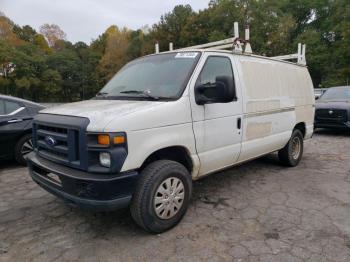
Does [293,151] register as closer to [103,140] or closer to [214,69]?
[214,69]

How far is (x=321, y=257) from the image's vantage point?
2809 mm

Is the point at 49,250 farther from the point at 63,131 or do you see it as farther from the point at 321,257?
the point at 321,257

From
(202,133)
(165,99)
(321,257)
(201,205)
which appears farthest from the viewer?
(201,205)

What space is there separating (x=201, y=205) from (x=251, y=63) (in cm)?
230

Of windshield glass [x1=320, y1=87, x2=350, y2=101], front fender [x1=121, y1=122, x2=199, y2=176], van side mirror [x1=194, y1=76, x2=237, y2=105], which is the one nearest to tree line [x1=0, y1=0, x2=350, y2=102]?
windshield glass [x1=320, y1=87, x2=350, y2=101]

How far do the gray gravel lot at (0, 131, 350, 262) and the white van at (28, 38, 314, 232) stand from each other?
36 cm

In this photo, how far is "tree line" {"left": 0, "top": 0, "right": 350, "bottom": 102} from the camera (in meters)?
31.0

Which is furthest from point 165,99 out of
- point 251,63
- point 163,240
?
point 251,63

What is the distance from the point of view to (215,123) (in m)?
3.77

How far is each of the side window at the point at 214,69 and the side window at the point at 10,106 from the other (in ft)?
14.1

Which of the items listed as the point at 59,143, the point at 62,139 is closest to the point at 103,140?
the point at 62,139

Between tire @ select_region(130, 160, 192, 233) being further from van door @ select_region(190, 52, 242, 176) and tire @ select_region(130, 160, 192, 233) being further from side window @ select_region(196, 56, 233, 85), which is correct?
side window @ select_region(196, 56, 233, 85)

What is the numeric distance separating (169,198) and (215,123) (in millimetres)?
1147

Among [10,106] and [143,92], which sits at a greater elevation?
[143,92]
